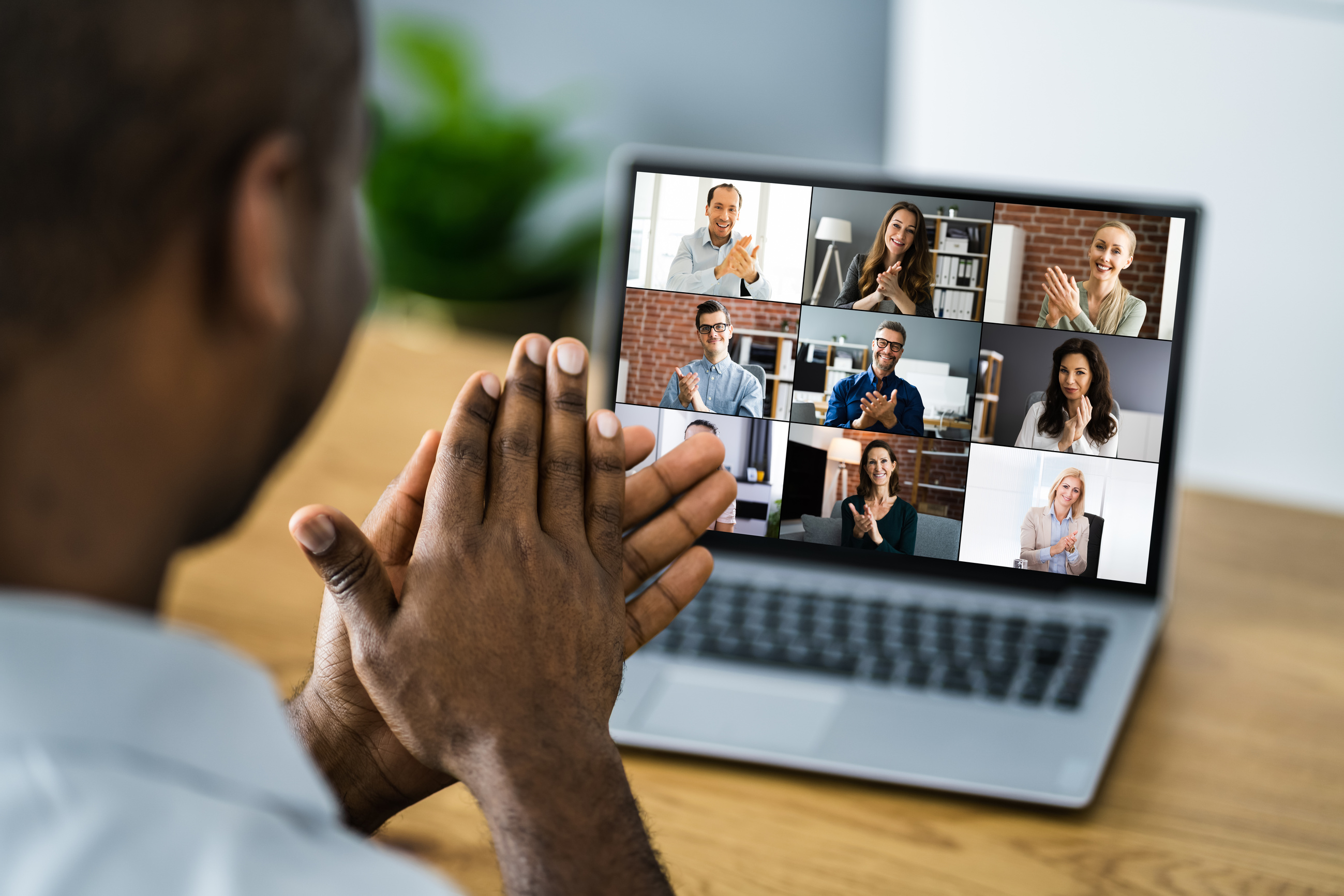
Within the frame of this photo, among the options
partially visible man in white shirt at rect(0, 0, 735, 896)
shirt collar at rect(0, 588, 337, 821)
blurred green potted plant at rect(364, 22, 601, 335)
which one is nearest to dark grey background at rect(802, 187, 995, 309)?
partially visible man in white shirt at rect(0, 0, 735, 896)

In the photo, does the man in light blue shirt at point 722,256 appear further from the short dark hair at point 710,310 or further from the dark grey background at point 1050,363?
the dark grey background at point 1050,363

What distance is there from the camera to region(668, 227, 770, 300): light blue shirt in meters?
0.58

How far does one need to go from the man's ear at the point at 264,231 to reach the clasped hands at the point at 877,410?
0.33 metres

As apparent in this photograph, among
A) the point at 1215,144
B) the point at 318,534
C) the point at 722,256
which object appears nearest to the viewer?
the point at 318,534

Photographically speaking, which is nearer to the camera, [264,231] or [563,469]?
[264,231]

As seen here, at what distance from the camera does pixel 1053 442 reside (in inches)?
22.6

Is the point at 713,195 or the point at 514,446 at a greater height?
the point at 713,195

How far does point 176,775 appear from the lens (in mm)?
322

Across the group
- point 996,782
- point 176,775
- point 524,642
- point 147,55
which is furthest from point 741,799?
point 147,55

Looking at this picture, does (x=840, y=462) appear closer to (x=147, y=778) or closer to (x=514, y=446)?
(x=514, y=446)

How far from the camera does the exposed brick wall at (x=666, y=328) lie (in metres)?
0.59

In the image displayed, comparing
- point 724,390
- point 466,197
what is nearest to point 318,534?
point 724,390

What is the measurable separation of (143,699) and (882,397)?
0.39 metres

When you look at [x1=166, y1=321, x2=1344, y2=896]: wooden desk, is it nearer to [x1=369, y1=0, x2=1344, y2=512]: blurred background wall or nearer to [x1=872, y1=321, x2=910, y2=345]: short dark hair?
[x1=369, y1=0, x2=1344, y2=512]: blurred background wall
